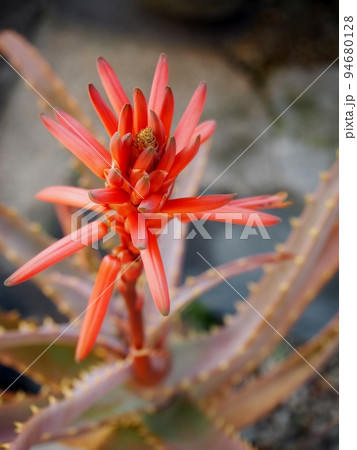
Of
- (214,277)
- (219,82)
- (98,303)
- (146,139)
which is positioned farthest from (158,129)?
(219,82)

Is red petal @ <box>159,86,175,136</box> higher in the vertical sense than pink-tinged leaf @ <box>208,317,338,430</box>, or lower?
higher

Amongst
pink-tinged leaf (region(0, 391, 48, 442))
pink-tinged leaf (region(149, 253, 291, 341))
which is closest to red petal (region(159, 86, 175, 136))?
pink-tinged leaf (region(149, 253, 291, 341))

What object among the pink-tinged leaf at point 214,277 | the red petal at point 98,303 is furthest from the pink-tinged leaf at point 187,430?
the red petal at point 98,303

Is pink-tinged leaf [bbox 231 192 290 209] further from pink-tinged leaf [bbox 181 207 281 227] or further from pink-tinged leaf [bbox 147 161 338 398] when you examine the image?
pink-tinged leaf [bbox 147 161 338 398]

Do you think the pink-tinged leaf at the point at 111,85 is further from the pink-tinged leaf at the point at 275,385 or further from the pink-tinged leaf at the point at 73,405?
the pink-tinged leaf at the point at 275,385

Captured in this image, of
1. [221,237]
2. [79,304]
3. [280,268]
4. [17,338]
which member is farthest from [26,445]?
[221,237]
